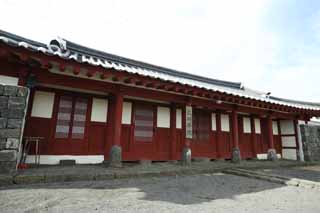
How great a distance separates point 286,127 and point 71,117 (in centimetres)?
858

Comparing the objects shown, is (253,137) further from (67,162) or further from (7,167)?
(7,167)

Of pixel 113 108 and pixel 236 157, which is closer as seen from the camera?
pixel 113 108

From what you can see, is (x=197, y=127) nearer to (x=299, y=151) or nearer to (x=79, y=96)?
(x=79, y=96)

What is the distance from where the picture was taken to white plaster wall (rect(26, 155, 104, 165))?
4461 millimetres

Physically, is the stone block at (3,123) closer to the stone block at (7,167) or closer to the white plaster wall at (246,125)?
the stone block at (7,167)

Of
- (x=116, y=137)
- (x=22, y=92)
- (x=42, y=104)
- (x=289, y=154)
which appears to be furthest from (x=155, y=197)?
(x=289, y=154)

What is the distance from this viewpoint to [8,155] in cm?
329

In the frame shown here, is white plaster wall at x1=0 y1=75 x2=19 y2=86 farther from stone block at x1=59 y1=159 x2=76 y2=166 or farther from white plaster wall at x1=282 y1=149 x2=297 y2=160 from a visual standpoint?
white plaster wall at x1=282 y1=149 x2=297 y2=160

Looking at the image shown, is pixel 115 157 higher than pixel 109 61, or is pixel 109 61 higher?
pixel 109 61

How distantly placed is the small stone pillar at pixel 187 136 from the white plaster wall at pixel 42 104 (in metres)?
3.58

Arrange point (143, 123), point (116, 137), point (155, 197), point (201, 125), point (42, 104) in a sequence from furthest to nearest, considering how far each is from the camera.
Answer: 1. point (201, 125)
2. point (143, 123)
3. point (42, 104)
4. point (116, 137)
5. point (155, 197)

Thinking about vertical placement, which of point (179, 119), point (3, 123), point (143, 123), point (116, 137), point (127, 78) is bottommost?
point (116, 137)

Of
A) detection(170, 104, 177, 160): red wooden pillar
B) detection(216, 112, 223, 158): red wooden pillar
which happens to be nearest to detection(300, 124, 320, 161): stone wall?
detection(216, 112, 223, 158): red wooden pillar

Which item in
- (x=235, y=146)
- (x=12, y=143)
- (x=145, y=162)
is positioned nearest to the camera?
(x=12, y=143)
